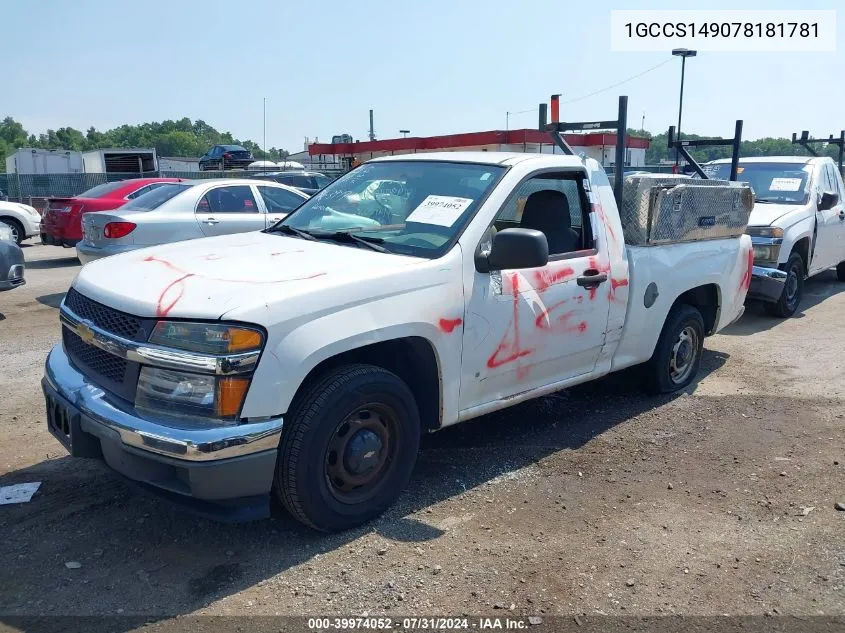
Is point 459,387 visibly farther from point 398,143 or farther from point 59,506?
point 398,143

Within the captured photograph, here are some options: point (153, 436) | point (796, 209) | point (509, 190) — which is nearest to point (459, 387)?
point (509, 190)

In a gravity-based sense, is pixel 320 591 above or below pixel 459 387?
below

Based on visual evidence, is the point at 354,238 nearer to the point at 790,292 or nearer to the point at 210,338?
the point at 210,338

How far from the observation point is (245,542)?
11.8 ft

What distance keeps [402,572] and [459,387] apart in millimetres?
1026

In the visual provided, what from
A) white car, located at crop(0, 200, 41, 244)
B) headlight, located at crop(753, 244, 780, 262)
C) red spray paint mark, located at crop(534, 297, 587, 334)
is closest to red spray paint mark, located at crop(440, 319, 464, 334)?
red spray paint mark, located at crop(534, 297, 587, 334)

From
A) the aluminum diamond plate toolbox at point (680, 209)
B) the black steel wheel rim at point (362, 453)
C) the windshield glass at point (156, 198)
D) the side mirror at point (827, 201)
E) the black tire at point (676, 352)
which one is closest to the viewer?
the black steel wheel rim at point (362, 453)

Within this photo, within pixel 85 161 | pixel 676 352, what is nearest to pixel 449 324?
pixel 676 352

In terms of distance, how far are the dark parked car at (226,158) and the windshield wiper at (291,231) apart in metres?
29.1

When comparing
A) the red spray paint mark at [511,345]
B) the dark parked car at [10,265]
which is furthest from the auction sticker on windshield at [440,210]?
the dark parked car at [10,265]

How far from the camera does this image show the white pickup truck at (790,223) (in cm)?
847

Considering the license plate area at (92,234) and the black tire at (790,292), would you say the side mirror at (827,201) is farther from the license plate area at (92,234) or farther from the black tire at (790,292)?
the license plate area at (92,234)

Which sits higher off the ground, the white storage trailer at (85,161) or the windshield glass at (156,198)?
the white storage trailer at (85,161)

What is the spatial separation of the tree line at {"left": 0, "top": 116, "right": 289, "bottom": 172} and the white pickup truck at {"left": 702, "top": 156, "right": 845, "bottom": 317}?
78301mm
